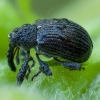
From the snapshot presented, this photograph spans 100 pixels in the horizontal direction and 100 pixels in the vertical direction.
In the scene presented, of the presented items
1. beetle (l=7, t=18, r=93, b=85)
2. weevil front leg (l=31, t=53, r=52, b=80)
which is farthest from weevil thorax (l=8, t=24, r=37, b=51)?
weevil front leg (l=31, t=53, r=52, b=80)

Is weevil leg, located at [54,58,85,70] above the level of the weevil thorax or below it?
below

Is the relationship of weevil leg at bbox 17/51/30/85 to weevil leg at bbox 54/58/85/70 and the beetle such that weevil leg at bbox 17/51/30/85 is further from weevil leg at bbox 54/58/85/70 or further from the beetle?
weevil leg at bbox 54/58/85/70

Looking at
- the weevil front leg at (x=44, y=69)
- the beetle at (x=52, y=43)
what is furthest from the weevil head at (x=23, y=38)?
the weevil front leg at (x=44, y=69)

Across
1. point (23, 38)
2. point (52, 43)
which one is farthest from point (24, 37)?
point (52, 43)

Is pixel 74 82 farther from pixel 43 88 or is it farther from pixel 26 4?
pixel 26 4

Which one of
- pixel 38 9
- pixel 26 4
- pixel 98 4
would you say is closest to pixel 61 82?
pixel 26 4

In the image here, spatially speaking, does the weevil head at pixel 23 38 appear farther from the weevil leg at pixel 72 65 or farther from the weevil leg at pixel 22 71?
the weevil leg at pixel 72 65

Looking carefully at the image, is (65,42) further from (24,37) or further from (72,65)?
(24,37)
